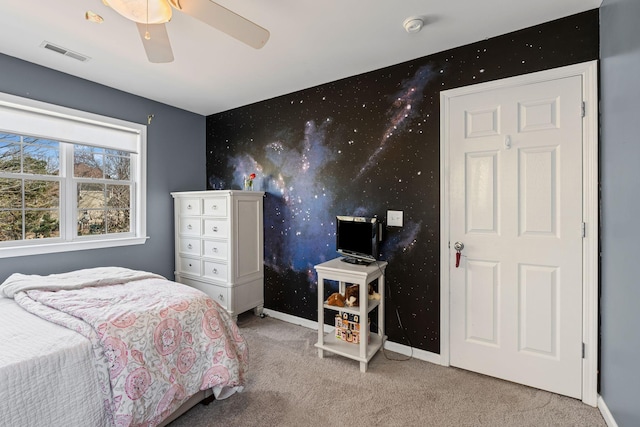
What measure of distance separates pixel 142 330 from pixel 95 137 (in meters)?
2.37

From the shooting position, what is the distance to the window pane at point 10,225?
2.49 meters

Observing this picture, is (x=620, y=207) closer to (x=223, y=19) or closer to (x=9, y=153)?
(x=223, y=19)

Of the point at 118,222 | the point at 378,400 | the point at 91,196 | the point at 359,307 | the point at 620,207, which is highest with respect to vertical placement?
A: the point at 91,196

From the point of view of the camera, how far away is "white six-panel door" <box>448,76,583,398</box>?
1.90 metres

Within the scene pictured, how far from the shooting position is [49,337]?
1.37 meters

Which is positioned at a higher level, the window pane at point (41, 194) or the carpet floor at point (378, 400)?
the window pane at point (41, 194)

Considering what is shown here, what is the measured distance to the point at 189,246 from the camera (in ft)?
11.1

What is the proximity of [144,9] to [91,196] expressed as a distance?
2.30 m

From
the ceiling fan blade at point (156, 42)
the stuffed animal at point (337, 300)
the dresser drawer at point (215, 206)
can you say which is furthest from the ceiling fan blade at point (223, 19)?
the stuffed animal at point (337, 300)

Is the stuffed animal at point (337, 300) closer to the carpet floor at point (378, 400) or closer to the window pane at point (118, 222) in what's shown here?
the carpet floor at point (378, 400)

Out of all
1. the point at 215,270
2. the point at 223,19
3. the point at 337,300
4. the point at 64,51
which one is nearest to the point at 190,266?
the point at 215,270

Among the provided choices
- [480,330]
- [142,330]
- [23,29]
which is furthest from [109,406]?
[23,29]

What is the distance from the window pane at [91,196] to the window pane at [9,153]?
479 mm

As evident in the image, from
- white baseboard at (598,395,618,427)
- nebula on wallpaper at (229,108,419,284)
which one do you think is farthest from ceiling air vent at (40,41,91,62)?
white baseboard at (598,395,618,427)
